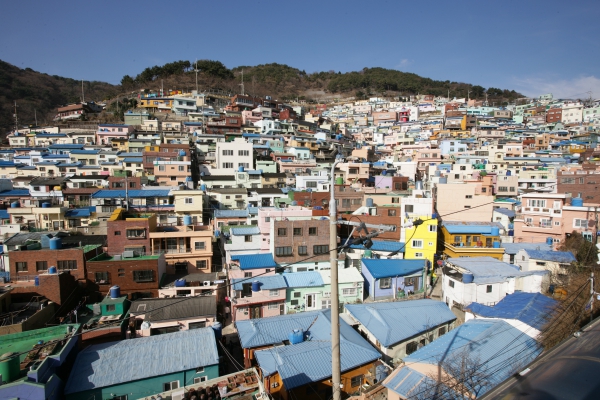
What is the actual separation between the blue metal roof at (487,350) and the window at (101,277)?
48.6 feet

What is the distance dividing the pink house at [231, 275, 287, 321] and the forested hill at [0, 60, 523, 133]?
6655 cm

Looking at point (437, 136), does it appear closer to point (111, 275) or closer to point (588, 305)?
point (588, 305)

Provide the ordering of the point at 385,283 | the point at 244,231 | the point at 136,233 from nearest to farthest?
the point at 385,283 < the point at 136,233 < the point at 244,231

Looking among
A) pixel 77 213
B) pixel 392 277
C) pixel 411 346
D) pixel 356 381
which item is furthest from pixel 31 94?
pixel 411 346

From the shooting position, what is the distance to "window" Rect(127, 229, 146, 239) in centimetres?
1984

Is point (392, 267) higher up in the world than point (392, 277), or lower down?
higher up

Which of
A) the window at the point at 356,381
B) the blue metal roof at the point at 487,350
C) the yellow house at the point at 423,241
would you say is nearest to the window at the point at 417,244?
the yellow house at the point at 423,241

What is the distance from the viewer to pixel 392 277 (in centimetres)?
1898

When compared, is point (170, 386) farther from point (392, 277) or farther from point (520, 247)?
point (520, 247)

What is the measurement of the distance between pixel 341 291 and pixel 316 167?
83.3 ft

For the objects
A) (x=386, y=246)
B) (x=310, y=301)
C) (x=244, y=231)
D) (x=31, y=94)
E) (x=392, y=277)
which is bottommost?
(x=310, y=301)

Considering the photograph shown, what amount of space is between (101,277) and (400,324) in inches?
584

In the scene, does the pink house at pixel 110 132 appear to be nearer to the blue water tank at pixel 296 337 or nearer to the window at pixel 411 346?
the blue water tank at pixel 296 337

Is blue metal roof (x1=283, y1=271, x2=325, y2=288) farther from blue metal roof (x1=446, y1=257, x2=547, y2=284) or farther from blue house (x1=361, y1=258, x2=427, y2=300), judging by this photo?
blue metal roof (x1=446, y1=257, x2=547, y2=284)
